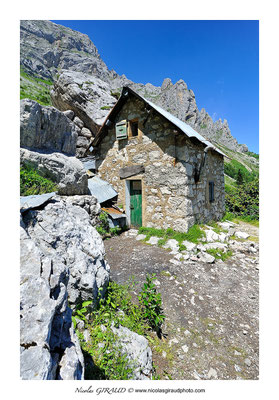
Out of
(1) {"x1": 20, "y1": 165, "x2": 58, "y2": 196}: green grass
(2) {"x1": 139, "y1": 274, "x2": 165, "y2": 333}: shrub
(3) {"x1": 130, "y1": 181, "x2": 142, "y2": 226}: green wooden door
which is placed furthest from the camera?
(3) {"x1": 130, "y1": 181, "x2": 142, "y2": 226}: green wooden door

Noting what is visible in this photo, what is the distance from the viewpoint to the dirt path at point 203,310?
8.93 feet

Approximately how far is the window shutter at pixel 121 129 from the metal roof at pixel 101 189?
250 centimetres

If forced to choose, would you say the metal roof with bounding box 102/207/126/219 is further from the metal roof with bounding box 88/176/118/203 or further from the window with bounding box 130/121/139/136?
the window with bounding box 130/121/139/136

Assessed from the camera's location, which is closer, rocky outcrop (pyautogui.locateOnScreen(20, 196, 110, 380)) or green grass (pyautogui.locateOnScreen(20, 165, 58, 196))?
rocky outcrop (pyautogui.locateOnScreen(20, 196, 110, 380))

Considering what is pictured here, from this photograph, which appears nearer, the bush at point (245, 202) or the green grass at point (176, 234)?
the green grass at point (176, 234)

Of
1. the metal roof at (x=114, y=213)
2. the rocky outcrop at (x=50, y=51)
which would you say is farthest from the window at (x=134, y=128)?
the rocky outcrop at (x=50, y=51)

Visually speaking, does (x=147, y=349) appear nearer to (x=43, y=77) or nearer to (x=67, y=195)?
(x=67, y=195)

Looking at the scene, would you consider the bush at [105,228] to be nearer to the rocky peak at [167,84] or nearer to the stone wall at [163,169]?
the stone wall at [163,169]

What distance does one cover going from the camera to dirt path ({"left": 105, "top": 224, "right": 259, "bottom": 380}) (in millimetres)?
2723

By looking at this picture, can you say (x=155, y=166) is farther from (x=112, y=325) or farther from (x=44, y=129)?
(x=112, y=325)

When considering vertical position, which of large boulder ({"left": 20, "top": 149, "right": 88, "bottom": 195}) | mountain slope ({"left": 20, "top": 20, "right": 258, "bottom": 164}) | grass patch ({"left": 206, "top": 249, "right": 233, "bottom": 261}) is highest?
mountain slope ({"left": 20, "top": 20, "right": 258, "bottom": 164})

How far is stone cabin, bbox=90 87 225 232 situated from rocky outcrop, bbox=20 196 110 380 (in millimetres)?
4725

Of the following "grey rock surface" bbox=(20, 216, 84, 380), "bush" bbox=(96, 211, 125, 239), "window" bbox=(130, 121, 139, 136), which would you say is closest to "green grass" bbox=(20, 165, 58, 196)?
"grey rock surface" bbox=(20, 216, 84, 380)

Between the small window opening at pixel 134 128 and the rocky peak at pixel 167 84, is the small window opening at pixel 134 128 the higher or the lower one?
the lower one
